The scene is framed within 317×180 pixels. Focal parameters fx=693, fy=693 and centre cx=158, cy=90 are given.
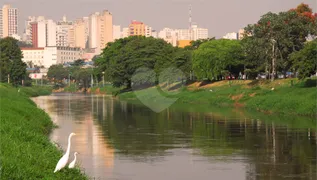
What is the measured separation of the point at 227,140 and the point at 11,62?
8370 centimetres

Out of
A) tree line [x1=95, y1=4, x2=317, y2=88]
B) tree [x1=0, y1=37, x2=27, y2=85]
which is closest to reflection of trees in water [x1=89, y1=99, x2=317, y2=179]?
tree line [x1=95, y1=4, x2=317, y2=88]

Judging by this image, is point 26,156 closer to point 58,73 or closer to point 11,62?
point 11,62

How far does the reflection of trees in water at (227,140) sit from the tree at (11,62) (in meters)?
63.4

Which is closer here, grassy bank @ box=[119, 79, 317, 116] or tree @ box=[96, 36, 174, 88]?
grassy bank @ box=[119, 79, 317, 116]

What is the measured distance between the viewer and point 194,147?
2964 centimetres

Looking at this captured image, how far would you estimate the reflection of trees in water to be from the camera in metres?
24.2

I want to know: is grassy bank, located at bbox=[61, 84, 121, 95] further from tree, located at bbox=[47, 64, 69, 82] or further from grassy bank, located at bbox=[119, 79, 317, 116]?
grassy bank, located at bbox=[119, 79, 317, 116]

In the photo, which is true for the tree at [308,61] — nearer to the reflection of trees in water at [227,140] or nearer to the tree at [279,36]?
the reflection of trees in water at [227,140]

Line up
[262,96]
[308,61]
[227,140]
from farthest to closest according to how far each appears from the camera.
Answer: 1. [262,96]
2. [308,61]
3. [227,140]

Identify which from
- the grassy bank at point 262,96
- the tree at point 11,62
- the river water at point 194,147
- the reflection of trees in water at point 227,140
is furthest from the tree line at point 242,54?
Result: the river water at point 194,147

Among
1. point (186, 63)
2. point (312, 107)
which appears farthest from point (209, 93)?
point (312, 107)

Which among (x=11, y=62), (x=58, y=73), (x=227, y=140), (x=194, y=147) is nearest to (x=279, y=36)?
(x=227, y=140)

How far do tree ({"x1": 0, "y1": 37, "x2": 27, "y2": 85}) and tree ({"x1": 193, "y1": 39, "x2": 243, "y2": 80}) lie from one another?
3628cm

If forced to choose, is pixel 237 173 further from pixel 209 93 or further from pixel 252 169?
pixel 209 93
